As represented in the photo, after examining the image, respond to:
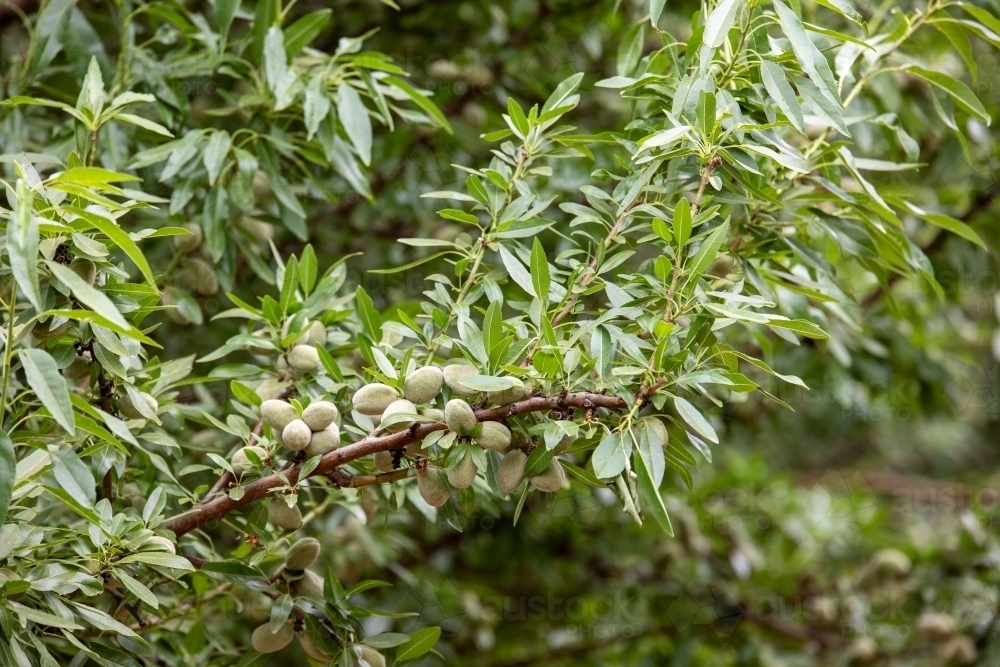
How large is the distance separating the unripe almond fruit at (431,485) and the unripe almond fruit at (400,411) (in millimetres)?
49

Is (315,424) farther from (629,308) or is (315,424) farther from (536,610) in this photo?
(536,610)

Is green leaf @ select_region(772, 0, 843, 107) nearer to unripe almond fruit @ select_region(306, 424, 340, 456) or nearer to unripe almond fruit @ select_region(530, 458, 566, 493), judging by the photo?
unripe almond fruit @ select_region(530, 458, 566, 493)

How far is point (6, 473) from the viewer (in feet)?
2.24

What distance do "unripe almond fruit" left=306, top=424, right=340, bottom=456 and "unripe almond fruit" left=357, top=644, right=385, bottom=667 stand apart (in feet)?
0.70

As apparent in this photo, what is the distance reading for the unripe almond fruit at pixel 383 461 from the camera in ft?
2.82

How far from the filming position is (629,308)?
788 mm

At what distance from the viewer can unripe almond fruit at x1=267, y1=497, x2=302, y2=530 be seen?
87 cm

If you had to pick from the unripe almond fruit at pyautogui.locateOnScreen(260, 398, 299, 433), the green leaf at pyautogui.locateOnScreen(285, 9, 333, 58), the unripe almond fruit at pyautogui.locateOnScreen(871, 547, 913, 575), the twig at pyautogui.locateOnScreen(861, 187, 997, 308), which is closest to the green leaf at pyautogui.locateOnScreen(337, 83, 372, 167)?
the green leaf at pyautogui.locateOnScreen(285, 9, 333, 58)

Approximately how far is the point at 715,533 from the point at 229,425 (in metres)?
1.31

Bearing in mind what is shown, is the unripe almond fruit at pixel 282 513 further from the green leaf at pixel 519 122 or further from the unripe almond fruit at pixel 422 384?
the green leaf at pixel 519 122

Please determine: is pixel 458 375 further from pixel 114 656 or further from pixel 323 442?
pixel 114 656

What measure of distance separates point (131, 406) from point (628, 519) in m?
1.23

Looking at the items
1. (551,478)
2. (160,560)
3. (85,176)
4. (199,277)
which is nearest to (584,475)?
(551,478)

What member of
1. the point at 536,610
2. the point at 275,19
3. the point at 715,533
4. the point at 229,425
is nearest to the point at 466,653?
the point at 536,610
